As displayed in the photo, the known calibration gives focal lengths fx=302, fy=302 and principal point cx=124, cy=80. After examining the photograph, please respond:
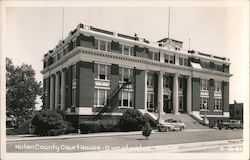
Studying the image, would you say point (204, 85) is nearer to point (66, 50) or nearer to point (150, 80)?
point (150, 80)

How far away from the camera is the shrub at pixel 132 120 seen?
49.4 feet

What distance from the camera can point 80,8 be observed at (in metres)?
11.6

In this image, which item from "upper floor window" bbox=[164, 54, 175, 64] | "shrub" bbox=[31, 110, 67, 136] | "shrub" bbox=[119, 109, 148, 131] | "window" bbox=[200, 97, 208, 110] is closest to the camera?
"shrub" bbox=[31, 110, 67, 136]

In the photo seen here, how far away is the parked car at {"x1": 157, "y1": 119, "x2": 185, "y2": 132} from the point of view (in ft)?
52.1

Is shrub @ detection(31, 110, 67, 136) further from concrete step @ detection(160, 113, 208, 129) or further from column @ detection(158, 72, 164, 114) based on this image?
concrete step @ detection(160, 113, 208, 129)

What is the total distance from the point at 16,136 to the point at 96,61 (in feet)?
19.8

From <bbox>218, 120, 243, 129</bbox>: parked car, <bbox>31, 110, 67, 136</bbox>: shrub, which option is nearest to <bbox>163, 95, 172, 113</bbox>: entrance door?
<bbox>218, 120, 243, 129</bbox>: parked car

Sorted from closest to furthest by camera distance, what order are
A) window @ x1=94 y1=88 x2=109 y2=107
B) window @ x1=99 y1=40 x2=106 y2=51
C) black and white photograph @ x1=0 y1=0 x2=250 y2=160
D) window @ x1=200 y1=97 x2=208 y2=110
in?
black and white photograph @ x1=0 y1=0 x2=250 y2=160
window @ x1=200 y1=97 x2=208 y2=110
window @ x1=94 y1=88 x2=109 y2=107
window @ x1=99 y1=40 x2=106 y2=51

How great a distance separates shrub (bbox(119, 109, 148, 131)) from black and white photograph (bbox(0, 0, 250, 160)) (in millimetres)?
52

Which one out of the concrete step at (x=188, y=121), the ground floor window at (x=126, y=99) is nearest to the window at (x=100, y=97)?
the ground floor window at (x=126, y=99)

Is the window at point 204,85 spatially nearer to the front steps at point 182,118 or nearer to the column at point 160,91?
the front steps at point 182,118

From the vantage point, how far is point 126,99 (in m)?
16.9

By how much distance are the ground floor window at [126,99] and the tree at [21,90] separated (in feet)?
14.8

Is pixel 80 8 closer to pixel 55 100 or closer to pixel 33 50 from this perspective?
pixel 33 50
